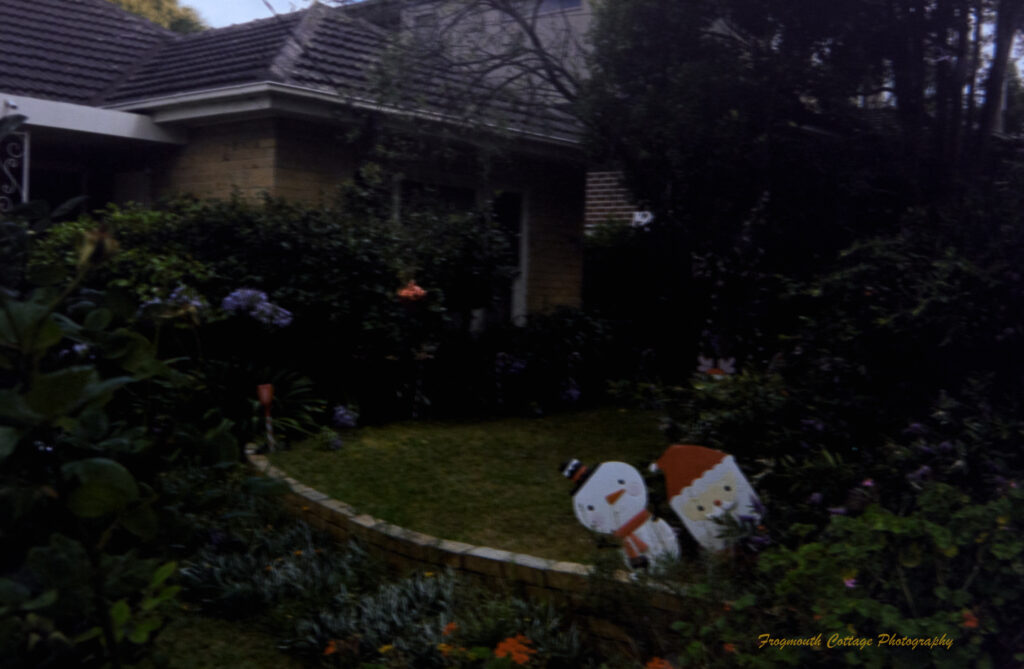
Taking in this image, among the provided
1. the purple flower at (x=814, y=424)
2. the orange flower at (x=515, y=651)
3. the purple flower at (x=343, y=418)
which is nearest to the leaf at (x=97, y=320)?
the orange flower at (x=515, y=651)

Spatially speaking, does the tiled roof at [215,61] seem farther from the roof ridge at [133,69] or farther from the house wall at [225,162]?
the house wall at [225,162]

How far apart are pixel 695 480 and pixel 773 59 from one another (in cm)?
529

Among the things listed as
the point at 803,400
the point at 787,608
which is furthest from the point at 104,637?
the point at 803,400

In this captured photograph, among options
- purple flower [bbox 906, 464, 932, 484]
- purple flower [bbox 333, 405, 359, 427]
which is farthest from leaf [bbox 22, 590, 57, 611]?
purple flower [bbox 333, 405, 359, 427]

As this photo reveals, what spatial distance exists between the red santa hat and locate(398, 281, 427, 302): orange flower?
4.00 m

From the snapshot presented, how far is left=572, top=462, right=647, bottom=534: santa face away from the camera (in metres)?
4.70

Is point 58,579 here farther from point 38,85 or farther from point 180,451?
point 38,85

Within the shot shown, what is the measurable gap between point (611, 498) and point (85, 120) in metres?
7.43

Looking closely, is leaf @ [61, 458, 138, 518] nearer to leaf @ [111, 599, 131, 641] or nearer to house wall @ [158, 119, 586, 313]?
leaf @ [111, 599, 131, 641]

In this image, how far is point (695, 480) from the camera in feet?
15.4

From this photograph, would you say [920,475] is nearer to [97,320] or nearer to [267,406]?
[97,320]

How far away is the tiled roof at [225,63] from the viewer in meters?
9.79

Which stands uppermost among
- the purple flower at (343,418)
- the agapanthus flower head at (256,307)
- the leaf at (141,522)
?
the agapanthus flower head at (256,307)

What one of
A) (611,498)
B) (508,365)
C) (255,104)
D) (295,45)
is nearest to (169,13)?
(295,45)
